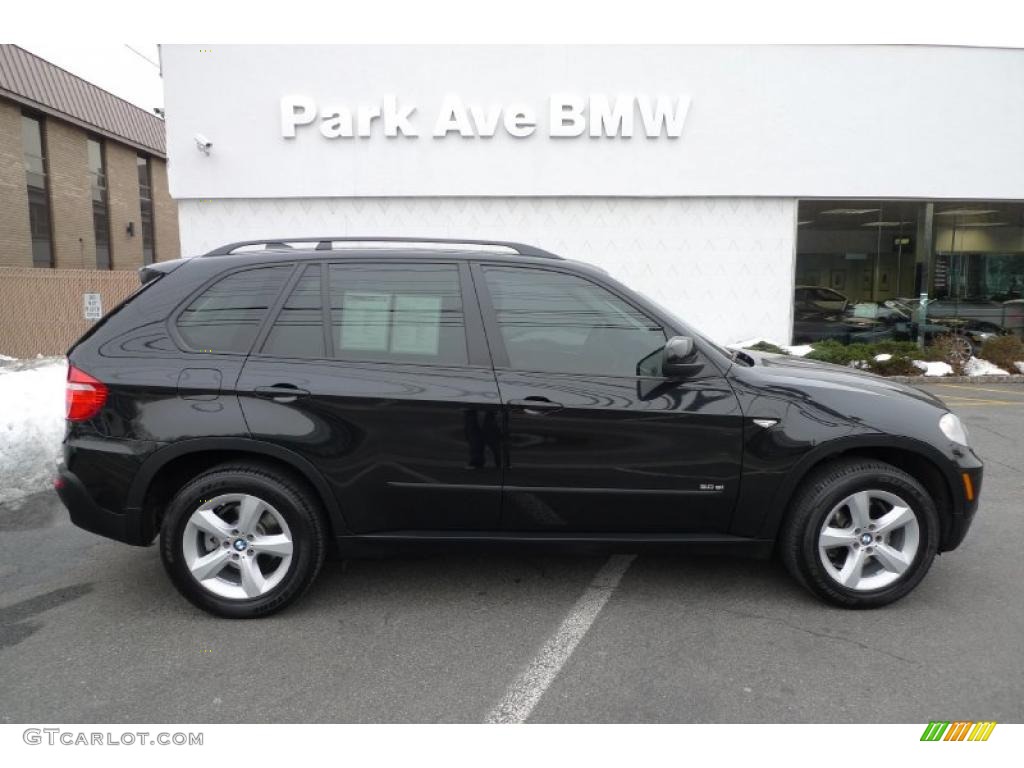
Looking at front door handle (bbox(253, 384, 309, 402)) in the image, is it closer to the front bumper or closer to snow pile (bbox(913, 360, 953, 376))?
the front bumper

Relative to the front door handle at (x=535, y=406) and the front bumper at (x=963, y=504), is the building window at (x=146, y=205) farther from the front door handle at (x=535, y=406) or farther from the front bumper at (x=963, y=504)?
the front bumper at (x=963, y=504)

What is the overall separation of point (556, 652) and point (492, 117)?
10.9 metres

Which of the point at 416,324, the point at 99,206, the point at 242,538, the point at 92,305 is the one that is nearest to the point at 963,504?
the point at 416,324

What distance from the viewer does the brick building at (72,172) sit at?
23291mm

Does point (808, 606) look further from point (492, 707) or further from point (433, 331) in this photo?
point (433, 331)

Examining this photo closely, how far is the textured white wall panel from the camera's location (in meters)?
12.9

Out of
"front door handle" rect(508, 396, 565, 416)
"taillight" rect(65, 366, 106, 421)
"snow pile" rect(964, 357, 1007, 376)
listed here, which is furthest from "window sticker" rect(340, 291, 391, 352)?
"snow pile" rect(964, 357, 1007, 376)

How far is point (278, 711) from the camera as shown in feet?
9.23

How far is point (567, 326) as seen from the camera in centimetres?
362

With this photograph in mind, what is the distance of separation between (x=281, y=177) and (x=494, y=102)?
12.6ft

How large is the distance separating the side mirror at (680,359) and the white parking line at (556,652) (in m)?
1.21

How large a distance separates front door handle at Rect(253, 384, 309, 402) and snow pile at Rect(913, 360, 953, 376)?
1177 centimetres

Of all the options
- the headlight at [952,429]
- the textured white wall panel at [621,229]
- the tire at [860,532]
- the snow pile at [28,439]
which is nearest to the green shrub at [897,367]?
the textured white wall panel at [621,229]

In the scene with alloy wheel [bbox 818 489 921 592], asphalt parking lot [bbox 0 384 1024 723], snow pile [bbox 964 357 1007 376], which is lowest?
asphalt parking lot [bbox 0 384 1024 723]
